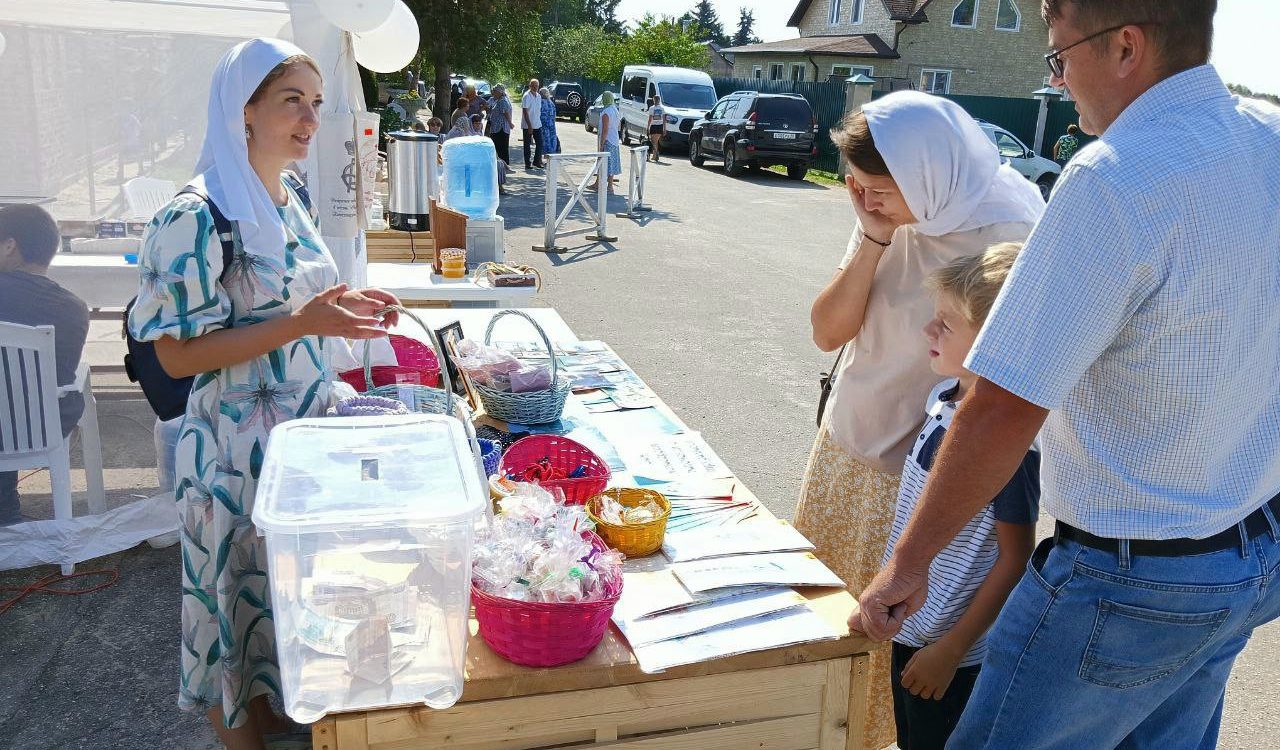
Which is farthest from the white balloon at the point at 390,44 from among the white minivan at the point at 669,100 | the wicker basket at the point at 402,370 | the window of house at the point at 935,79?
the window of house at the point at 935,79

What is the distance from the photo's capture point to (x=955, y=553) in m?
1.95

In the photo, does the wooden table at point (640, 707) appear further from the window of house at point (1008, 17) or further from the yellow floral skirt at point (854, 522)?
the window of house at point (1008, 17)

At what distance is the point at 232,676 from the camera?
218 centimetres

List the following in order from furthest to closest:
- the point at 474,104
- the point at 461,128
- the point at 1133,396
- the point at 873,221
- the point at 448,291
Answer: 1. the point at 474,104
2. the point at 461,128
3. the point at 448,291
4. the point at 873,221
5. the point at 1133,396

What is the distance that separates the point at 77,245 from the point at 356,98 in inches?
70.5

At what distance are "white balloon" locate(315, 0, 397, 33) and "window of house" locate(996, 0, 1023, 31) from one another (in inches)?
1217

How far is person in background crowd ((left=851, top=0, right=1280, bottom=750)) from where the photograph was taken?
51.1 inches

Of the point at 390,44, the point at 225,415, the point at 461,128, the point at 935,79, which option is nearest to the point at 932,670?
the point at 225,415

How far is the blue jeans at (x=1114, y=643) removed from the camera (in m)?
1.42

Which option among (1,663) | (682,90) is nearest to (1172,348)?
(1,663)

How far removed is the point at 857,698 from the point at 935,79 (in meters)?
32.4

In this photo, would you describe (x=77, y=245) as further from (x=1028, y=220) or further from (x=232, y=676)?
→ (x=1028, y=220)

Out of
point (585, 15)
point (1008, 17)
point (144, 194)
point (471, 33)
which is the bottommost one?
point (144, 194)

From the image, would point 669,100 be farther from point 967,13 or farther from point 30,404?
point 30,404
